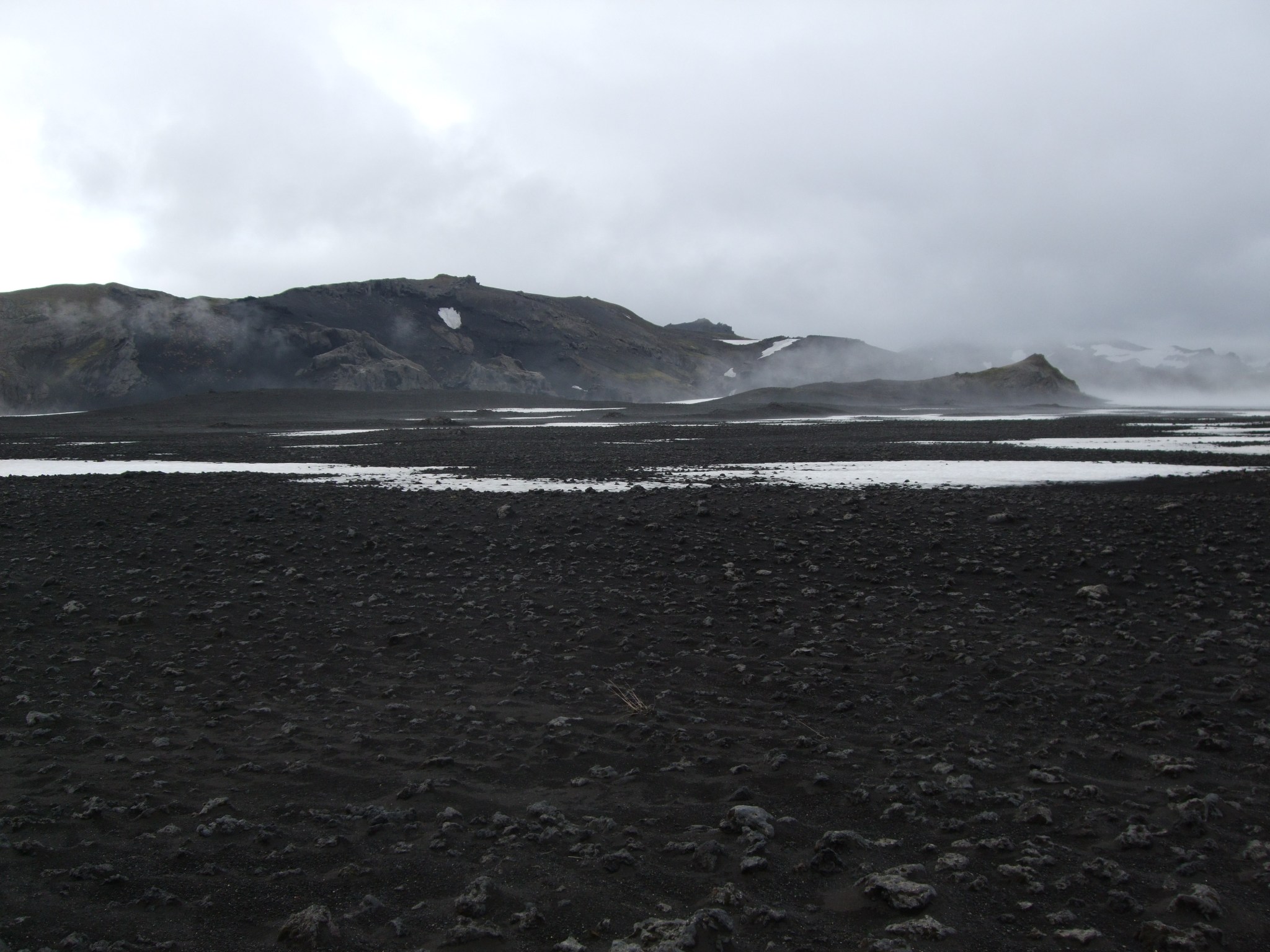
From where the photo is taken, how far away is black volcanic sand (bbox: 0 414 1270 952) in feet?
13.0

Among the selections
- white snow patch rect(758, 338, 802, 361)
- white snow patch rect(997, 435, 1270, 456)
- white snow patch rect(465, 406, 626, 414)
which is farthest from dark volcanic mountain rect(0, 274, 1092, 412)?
white snow patch rect(997, 435, 1270, 456)

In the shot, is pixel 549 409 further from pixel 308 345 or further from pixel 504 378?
pixel 308 345

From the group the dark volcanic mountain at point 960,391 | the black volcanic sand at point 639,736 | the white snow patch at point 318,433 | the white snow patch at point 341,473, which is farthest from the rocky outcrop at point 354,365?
the black volcanic sand at point 639,736

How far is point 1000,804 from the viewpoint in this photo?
488 centimetres

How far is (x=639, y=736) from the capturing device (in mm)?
5945

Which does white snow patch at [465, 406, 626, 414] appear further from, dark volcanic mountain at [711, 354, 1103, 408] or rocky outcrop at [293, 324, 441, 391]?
rocky outcrop at [293, 324, 441, 391]

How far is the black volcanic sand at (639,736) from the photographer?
3.97 m

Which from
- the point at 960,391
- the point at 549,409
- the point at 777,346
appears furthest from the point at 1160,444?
the point at 777,346

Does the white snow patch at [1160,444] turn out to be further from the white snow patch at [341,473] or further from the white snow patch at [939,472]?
the white snow patch at [341,473]

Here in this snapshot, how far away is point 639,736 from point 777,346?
171979 mm

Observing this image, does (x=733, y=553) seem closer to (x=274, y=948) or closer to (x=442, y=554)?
(x=442, y=554)

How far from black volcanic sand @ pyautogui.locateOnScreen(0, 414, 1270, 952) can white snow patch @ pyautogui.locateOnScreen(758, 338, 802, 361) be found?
159 meters

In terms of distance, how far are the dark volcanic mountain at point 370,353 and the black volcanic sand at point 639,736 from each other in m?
79.2

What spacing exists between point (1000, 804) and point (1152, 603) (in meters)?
5.29
